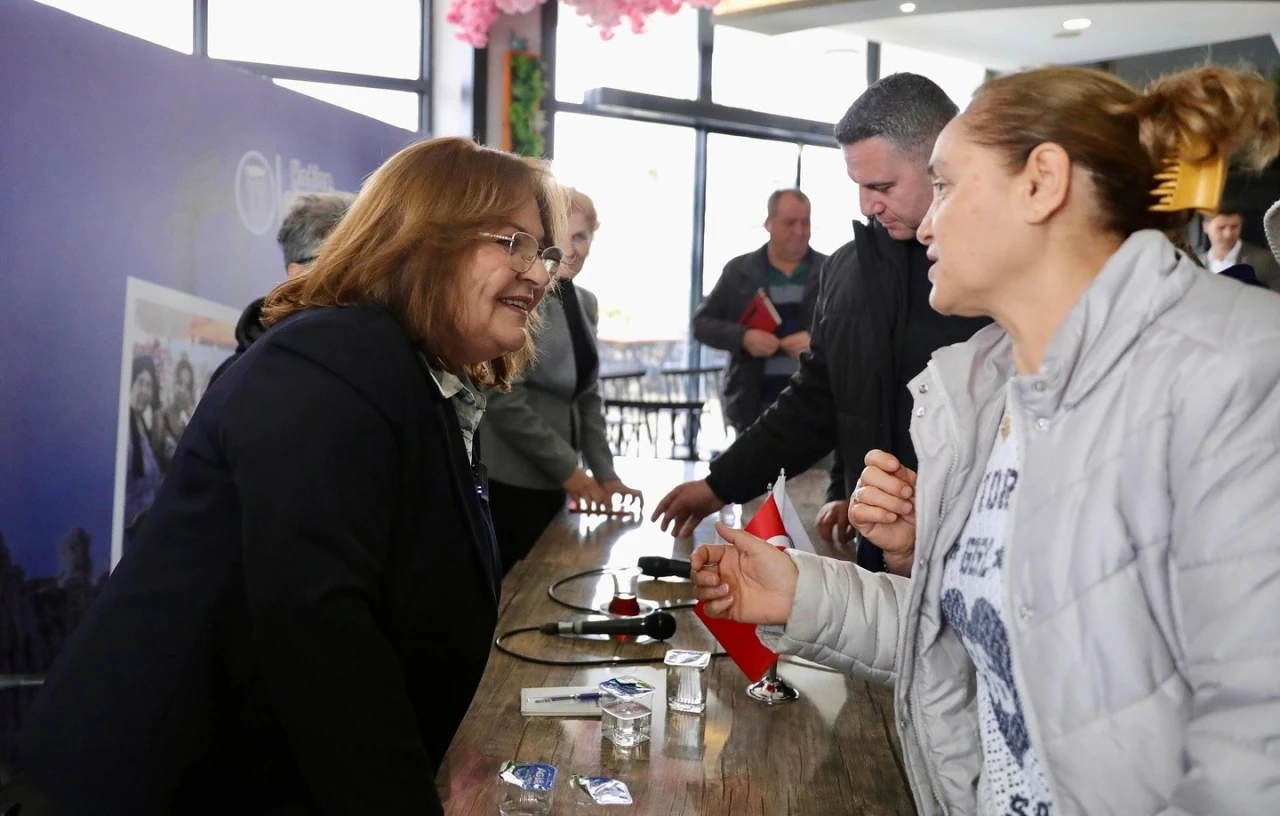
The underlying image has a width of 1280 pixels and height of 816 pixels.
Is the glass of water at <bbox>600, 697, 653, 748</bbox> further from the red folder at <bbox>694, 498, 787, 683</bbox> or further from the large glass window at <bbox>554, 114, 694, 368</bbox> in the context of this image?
the large glass window at <bbox>554, 114, 694, 368</bbox>

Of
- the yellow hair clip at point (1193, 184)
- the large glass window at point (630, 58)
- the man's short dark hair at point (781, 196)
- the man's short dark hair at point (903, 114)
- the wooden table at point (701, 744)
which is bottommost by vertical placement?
the wooden table at point (701, 744)

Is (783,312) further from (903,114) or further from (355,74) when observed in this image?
(355,74)

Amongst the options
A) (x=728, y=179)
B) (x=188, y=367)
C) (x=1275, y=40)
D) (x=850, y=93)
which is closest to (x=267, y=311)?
(x=188, y=367)

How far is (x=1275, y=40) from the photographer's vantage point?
863cm

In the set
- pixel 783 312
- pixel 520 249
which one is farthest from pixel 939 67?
pixel 520 249

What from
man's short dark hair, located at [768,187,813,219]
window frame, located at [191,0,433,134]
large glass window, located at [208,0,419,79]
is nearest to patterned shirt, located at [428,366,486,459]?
man's short dark hair, located at [768,187,813,219]

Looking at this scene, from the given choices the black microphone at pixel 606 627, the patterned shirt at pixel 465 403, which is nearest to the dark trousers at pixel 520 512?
the black microphone at pixel 606 627

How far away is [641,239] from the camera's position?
8.67m

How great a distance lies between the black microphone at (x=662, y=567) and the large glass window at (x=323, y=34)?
501 cm

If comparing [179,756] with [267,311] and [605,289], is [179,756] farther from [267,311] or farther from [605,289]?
[605,289]

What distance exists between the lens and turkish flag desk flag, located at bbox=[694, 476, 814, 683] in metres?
1.66

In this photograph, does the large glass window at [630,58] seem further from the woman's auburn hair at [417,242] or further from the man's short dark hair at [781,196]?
the woman's auburn hair at [417,242]

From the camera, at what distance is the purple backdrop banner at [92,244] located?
253cm

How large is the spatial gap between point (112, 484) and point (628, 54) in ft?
20.2
